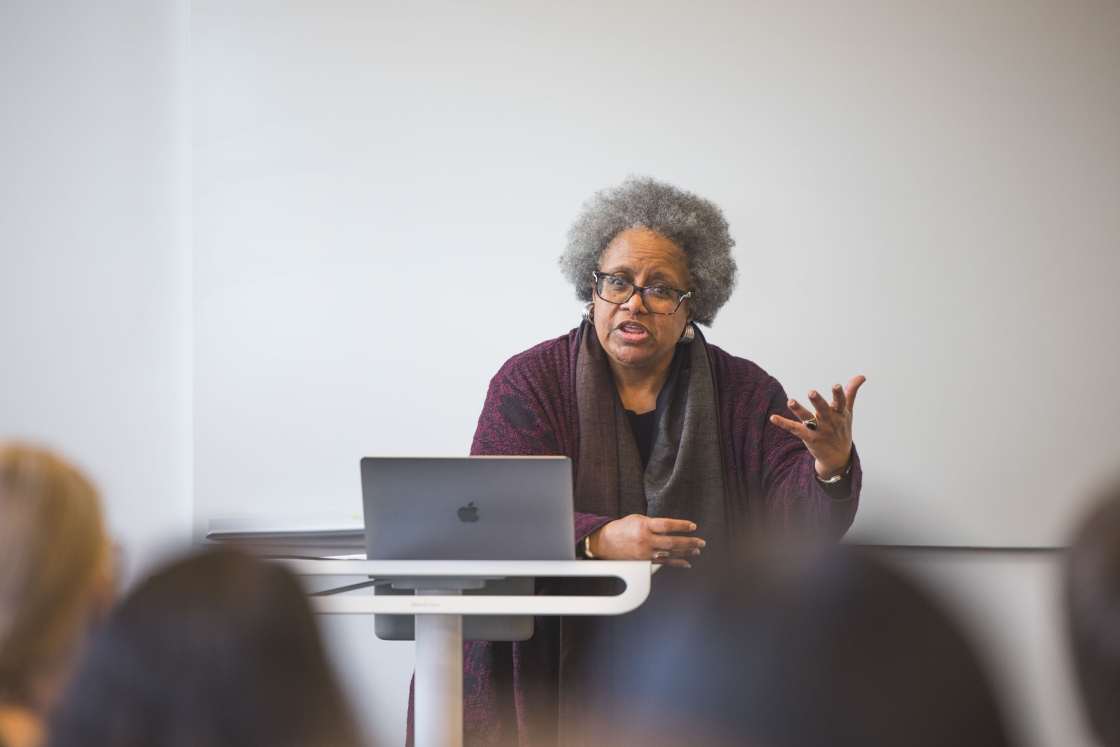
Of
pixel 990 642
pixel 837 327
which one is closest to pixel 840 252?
pixel 837 327

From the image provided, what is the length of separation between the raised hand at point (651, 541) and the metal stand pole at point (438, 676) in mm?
315

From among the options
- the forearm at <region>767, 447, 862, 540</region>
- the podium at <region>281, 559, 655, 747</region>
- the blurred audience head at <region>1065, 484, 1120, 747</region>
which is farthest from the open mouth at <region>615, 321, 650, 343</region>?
the blurred audience head at <region>1065, 484, 1120, 747</region>

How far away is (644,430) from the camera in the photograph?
2367 millimetres

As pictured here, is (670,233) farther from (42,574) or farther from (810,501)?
(42,574)

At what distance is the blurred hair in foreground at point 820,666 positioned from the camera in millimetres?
625

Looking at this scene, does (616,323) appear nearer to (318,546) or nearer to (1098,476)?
(318,546)

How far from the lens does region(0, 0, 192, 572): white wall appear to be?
3.06 meters

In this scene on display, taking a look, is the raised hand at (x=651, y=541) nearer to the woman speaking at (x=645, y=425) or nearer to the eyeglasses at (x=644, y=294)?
the woman speaking at (x=645, y=425)

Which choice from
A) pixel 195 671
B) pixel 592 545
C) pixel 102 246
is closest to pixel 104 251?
pixel 102 246

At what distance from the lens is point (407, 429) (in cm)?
294

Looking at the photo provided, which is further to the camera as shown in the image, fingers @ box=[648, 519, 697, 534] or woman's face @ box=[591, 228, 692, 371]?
woman's face @ box=[591, 228, 692, 371]

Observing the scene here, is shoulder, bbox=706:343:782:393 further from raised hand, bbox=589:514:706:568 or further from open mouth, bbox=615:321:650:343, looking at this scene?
raised hand, bbox=589:514:706:568

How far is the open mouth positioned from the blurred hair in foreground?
1458mm

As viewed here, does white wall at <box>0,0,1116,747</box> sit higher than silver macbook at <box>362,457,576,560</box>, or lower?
higher
